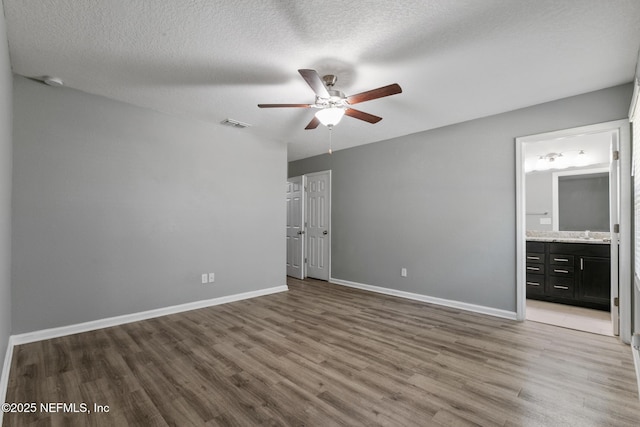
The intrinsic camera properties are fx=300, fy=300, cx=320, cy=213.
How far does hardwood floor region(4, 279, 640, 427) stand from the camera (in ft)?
5.91

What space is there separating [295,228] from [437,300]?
3167 millimetres

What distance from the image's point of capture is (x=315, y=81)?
222 cm

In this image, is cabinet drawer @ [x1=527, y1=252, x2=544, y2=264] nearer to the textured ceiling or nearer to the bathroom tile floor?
the bathroom tile floor

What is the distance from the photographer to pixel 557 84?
292 centimetres

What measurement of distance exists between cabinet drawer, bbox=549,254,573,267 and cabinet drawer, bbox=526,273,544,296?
10.4 inches

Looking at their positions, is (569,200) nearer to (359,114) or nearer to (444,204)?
(444,204)

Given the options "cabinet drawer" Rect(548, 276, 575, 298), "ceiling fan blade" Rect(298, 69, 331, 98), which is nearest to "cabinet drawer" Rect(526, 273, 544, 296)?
"cabinet drawer" Rect(548, 276, 575, 298)

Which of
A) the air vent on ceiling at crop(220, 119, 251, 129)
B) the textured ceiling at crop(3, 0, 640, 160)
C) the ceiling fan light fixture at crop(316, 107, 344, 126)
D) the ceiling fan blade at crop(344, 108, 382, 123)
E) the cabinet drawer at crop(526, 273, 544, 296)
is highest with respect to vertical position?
the textured ceiling at crop(3, 0, 640, 160)

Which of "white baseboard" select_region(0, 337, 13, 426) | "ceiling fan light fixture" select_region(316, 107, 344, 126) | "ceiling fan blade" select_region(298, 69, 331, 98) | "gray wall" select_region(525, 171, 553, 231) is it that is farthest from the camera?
"gray wall" select_region(525, 171, 553, 231)

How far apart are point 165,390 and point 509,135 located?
4.30m

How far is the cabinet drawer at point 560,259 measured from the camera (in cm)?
422

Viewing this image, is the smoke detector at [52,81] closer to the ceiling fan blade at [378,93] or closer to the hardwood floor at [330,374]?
the hardwood floor at [330,374]

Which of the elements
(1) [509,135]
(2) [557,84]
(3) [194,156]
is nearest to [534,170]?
(1) [509,135]

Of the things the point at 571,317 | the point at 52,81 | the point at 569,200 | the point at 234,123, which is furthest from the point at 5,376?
the point at 569,200
